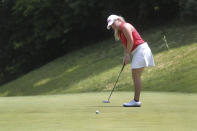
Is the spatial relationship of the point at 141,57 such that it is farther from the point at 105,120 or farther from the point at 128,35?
the point at 105,120

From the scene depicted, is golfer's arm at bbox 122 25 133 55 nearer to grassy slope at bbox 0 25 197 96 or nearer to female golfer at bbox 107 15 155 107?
female golfer at bbox 107 15 155 107

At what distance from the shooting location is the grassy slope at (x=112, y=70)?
2297cm

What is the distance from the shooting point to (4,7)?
4697cm

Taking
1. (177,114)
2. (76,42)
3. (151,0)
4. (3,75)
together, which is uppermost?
(177,114)

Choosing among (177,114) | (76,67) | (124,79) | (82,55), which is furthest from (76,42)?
(177,114)

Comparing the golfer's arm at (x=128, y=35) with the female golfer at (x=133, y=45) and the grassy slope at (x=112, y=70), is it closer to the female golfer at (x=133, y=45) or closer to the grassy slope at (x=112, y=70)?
the female golfer at (x=133, y=45)

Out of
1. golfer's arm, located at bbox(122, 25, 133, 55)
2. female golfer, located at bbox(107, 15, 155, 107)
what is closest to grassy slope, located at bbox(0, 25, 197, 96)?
female golfer, located at bbox(107, 15, 155, 107)

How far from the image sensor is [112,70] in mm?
28219

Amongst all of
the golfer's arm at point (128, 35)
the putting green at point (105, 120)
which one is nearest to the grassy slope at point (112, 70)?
the golfer's arm at point (128, 35)

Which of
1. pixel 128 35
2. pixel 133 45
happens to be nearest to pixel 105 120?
pixel 128 35

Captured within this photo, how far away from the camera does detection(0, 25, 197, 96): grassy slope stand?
2297cm

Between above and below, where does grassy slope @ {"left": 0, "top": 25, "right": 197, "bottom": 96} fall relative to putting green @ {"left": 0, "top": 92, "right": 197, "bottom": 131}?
below

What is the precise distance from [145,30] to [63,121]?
1161 inches

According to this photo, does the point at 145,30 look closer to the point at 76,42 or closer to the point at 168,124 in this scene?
the point at 76,42
